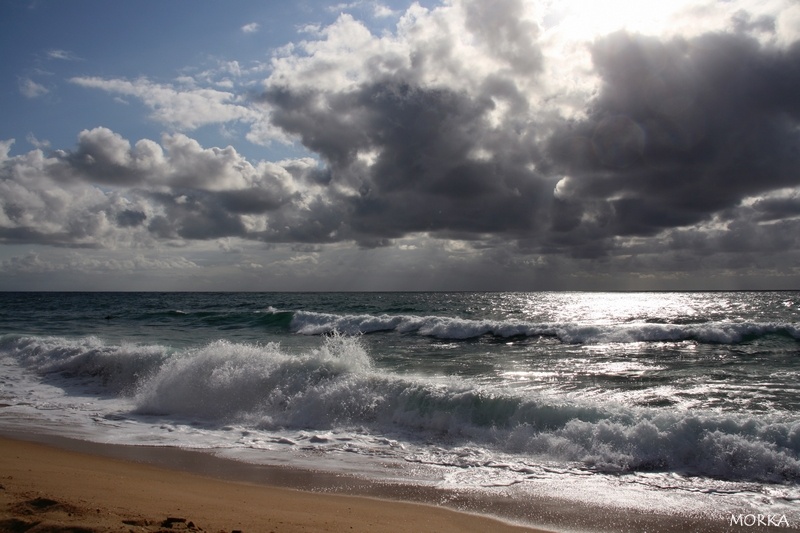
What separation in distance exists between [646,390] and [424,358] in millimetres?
8280

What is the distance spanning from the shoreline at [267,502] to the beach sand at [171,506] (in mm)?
12

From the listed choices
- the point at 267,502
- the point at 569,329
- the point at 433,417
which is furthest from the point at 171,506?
the point at 569,329

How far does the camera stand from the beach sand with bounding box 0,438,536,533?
4.59m

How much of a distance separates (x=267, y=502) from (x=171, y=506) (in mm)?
1053

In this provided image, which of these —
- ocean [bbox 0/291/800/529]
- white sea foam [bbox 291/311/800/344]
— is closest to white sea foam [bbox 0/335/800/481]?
ocean [bbox 0/291/800/529]

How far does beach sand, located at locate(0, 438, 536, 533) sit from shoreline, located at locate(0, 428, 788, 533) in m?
0.01

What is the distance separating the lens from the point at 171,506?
539 cm

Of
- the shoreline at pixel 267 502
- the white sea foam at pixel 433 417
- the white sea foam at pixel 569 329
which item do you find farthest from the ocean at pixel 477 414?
the white sea foam at pixel 569 329

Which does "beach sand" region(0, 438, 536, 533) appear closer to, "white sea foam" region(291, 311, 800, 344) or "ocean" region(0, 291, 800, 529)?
"ocean" region(0, 291, 800, 529)

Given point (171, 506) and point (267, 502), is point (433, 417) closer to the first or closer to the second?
point (267, 502)

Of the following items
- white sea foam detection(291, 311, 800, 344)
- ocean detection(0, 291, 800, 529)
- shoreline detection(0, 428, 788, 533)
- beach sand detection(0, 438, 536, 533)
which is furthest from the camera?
white sea foam detection(291, 311, 800, 344)

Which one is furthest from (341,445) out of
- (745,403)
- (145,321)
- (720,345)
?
(145,321)

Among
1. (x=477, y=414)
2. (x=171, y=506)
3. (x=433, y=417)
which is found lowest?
(x=433, y=417)

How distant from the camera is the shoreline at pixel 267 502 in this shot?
5.05m
